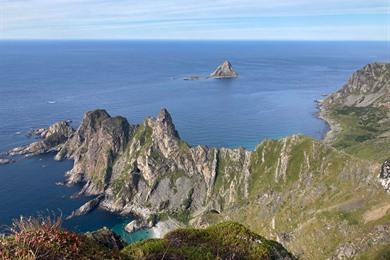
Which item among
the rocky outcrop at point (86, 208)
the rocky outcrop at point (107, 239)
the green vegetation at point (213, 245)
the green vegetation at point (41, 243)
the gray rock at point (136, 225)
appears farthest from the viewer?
the rocky outcrop at point (86, 208)

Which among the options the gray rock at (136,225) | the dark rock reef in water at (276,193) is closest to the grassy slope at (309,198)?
the dark rock reef in water at (276,193)

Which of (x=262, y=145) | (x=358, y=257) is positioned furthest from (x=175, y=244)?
(x=262, y=145)

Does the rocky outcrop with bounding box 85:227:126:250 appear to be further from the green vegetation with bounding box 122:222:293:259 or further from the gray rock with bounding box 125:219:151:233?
the gray rock with bounding box 125:219:151:233

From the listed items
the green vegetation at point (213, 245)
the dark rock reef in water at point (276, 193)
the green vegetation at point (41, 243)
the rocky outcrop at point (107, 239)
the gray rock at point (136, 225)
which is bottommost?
the gray rock at point (136, 225)

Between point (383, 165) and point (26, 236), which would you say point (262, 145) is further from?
point (26, 236)

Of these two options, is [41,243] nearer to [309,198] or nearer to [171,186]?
[309,198]

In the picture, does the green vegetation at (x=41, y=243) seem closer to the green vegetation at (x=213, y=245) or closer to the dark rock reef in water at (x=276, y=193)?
the green vegetation at (x=213, y=245)
